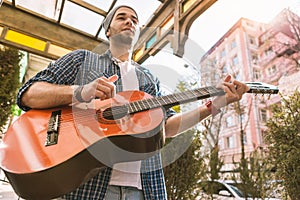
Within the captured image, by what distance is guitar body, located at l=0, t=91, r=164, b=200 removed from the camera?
0.70m

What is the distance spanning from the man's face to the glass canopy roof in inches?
107

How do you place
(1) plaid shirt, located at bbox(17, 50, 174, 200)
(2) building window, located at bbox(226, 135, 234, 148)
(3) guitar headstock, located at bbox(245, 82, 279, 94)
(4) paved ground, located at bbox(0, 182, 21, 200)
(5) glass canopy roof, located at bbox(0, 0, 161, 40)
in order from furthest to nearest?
(2) building window, located at bbox(226, 135, 234, 148) → (5) glass canopy roof, located at bbox(0, 0, 161, 40) → (4) paved ground, located at bbox(0, 182, 21, 200) → (3) guitar headstock, located at bbox(245, 82, 279, 94) → (1) plaid shirt, located at bbox(17, 50, 174, 200)

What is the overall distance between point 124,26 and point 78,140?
0.75 metres

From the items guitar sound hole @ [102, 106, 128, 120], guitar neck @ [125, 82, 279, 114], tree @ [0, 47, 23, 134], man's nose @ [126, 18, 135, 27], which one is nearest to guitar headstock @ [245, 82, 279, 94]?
guitar neck @ [125, 82, 279, 114]

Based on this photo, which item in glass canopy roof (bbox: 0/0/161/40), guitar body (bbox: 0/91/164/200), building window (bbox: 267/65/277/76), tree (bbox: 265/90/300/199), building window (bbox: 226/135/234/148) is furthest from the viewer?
building window (bbox: 226/135/234/148)

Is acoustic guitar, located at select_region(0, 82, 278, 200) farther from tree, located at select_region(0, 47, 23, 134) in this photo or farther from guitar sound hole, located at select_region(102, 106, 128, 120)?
tree, located at select_region(0, 47, 23, 134)

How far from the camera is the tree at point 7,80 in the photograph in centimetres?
373

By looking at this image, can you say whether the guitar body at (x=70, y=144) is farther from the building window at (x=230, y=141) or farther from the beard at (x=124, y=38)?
the building window at (x=230, y=141)

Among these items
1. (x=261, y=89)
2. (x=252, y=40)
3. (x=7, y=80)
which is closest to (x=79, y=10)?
(x=7, y=80)

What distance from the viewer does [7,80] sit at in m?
3.78

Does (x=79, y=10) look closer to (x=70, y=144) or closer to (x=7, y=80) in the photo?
(x=7, y=80)

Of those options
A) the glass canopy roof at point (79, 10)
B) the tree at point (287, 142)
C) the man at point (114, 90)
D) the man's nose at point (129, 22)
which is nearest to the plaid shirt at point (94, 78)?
the man at point (114, 90)

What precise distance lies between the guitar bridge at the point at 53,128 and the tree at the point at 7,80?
11.1ft

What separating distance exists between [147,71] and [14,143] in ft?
2.27
